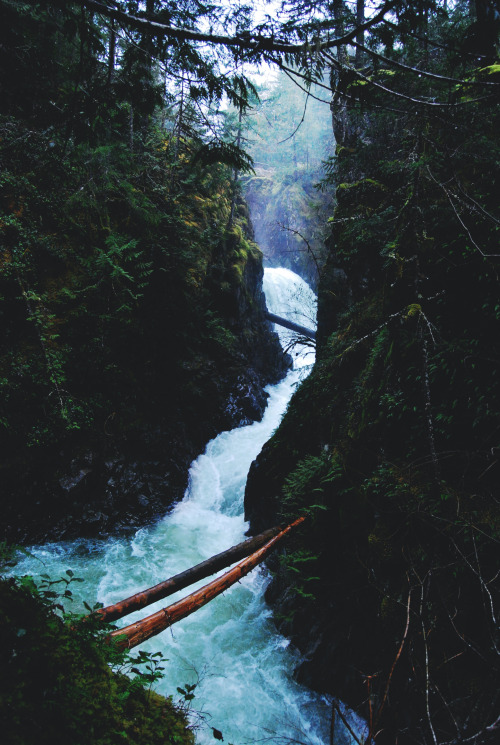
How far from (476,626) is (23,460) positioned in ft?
28.6

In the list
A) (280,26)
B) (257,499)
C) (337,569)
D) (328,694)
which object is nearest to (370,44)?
(280,26)

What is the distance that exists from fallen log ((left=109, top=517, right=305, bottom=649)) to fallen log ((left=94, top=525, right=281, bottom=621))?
0.15 metres

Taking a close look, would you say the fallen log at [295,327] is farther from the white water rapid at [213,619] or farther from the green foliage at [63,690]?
the green foliage at [63,690]

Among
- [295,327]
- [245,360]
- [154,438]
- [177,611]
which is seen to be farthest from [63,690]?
[295,327]

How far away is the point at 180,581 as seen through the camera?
3.75m

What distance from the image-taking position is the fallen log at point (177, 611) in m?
2.72

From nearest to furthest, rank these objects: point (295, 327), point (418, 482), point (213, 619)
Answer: point (418, 482), point (213, 619), point (295, 327)

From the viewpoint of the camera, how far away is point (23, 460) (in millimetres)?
7496

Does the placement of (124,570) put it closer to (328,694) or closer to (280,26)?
(328,694)

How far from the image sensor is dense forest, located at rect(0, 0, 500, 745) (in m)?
1.95

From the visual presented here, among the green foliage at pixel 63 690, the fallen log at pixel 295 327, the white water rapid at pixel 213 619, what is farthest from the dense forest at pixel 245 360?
the fallen log at pixel 295 327

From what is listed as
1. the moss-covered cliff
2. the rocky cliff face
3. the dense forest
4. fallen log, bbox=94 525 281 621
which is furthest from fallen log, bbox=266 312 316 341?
fallen log, bbox=94 525 281 621

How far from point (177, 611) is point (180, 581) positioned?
24.5 inches

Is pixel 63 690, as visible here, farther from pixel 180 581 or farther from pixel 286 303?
pixel 286 303
